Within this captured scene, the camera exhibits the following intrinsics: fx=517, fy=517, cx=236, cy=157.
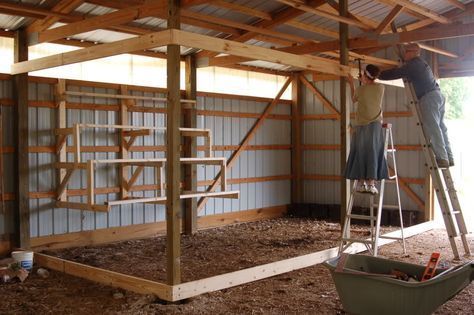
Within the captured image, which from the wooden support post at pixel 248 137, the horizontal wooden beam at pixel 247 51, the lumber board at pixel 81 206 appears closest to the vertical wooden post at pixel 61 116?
the lumber board at pixel 81 206

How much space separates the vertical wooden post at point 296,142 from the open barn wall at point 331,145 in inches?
4.9

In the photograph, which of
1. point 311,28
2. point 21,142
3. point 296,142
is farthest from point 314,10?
point 296,142

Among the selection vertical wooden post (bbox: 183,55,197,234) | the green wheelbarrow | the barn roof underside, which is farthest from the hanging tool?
vertical wooden post (bbox: 183,55,197,234)

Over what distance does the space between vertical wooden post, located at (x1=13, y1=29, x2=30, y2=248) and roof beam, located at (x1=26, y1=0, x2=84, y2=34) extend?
242 millimetres

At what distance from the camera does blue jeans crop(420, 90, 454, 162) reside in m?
6.13

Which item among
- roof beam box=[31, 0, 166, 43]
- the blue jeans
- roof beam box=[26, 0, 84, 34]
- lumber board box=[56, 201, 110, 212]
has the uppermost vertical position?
roof beam box=[26, 0, 84, 34]

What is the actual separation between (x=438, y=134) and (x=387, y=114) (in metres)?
4.32

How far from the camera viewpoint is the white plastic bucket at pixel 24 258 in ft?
19.6

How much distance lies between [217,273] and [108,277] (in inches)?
51.4

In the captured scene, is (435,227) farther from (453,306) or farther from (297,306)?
(297,306)

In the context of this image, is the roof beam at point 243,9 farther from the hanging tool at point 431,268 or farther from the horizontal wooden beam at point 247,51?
the hanging tool at point 431,268

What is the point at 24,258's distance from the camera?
19.7 feet

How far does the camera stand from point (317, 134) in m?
11.3

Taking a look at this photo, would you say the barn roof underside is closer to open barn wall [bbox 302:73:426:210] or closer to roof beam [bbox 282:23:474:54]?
roof beam [bbox 282:23:474:54]
